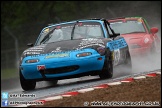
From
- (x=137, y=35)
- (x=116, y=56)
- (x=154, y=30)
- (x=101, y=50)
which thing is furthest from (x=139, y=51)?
(x=101, y=50)

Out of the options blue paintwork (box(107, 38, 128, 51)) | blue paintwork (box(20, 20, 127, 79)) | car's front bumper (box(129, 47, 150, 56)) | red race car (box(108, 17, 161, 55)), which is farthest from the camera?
red race car (box(108, 17, 161, 55))

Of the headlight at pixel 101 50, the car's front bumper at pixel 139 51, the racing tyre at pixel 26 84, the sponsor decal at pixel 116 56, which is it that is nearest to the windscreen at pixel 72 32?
the sponsor decal at pixel 116 56

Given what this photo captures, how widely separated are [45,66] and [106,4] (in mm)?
24387

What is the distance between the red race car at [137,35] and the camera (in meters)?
15.1

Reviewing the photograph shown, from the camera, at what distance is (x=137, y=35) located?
15.7 metres

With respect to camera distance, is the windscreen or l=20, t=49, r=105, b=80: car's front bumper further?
the windscreen

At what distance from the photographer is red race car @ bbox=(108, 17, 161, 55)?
15.1 metres

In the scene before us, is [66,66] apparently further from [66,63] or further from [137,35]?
[137,35]

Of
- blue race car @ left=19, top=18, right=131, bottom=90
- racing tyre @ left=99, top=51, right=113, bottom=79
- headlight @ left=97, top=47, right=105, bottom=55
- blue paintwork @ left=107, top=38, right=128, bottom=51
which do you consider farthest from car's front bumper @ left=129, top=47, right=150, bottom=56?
headlight @ left=97, top=47, right=105, bottom=55

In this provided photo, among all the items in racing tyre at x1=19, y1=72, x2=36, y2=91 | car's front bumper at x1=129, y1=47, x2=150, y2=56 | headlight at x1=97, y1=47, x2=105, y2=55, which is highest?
headlight at x1=97, y1=47, x2=105, y2=55

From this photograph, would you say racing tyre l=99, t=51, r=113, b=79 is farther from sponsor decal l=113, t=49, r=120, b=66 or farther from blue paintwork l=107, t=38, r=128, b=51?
sponsor decal l=113, t=49, r=120, b=66

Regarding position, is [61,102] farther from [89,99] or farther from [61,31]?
[61,31]

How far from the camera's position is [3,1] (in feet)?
112

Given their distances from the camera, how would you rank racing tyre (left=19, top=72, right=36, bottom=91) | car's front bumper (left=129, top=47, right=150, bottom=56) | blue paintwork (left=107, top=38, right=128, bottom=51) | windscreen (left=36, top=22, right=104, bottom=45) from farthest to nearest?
car's front bumper (left=129, top=47, right=150, bottom=56)
windscreen (left=36, top=22, right=104, bottom=45)
blue paintwork (left=107, top=38, right=128, bottom=51)
racing tyre (left=19, top=72, right=36, bottom=91)
